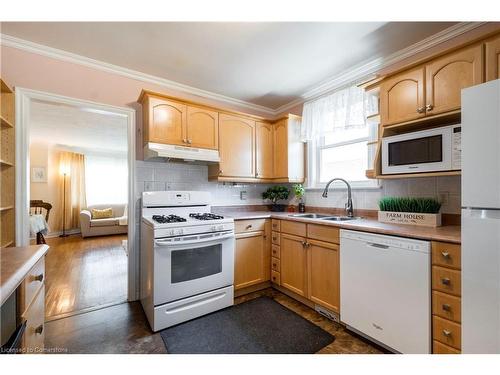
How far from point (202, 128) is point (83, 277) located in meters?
2.50

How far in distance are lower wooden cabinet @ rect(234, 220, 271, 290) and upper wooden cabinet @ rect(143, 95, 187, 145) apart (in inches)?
46.2

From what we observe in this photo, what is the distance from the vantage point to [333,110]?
263cm

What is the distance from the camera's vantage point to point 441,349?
4.43 ft

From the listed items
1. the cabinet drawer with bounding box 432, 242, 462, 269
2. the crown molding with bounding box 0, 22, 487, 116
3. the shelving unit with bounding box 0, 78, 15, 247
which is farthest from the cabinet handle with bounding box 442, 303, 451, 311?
the shelving unit with bounding box 0, 78, 15, 247

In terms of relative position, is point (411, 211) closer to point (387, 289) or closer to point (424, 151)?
point (424, 151)

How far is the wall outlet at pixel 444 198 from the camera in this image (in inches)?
72.4

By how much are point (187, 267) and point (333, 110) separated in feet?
7.41

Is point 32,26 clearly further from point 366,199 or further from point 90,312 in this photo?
point 366,199

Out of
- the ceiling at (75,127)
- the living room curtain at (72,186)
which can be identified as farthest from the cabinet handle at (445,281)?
the living room curtain at (72,186)

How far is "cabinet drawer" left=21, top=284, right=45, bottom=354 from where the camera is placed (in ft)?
2.97

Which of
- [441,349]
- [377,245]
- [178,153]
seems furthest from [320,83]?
[441,349]

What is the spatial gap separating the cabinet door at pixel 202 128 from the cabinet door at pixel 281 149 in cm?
88

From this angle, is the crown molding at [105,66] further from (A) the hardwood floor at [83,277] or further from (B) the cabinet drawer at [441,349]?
(B) the cabinet drawer at [441,349]

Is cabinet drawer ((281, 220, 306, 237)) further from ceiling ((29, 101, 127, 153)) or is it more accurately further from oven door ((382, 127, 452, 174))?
ceiling ((29, 101, 127, 153))
